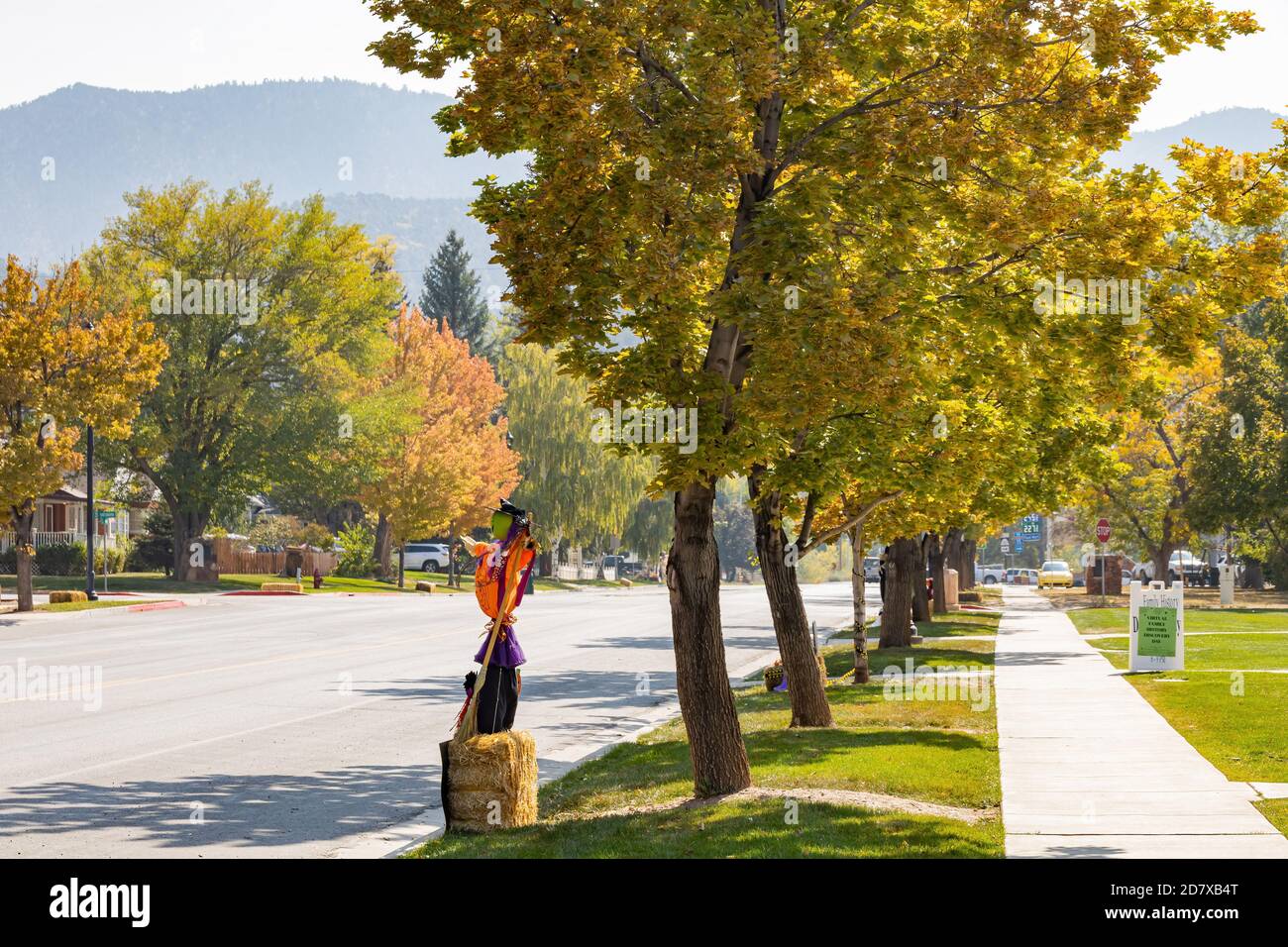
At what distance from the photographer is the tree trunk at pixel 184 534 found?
184 ft

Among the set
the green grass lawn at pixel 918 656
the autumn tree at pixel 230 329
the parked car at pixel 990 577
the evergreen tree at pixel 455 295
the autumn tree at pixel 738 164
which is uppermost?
the evergreen tree at pixel 455 295

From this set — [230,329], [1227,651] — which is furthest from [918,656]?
[230,329]

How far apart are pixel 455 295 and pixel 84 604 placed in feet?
248

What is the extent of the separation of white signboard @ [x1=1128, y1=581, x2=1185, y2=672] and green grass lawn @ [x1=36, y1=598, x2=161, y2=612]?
2725 centimetres

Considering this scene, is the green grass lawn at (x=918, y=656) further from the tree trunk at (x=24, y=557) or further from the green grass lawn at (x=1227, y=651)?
the tree trunk at (x=24, y=557)

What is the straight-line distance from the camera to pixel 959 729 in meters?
16.7

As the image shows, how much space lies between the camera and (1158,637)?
22703mm

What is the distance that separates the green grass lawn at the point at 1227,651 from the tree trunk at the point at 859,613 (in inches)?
185

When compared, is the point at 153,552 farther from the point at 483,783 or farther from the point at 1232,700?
the point at 483,783

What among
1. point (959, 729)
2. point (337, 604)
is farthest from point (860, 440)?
point (337, 604)

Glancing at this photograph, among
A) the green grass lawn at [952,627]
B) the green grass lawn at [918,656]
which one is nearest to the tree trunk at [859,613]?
the green grass lawn at [918,656]

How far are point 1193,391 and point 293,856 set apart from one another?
50478mm

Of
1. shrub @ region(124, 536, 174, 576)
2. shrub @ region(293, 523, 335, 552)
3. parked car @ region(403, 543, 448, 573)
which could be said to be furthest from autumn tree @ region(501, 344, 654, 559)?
shrub @ region(124, 536, 174, 576)

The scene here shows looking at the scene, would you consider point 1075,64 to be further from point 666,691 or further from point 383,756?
point 666,691
